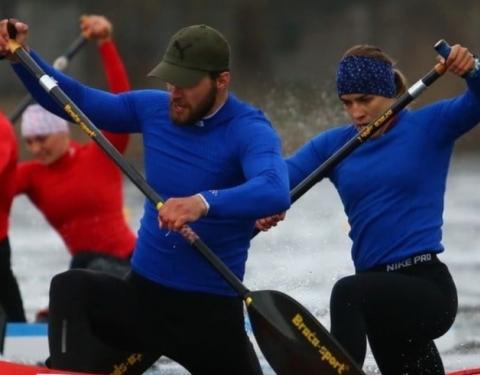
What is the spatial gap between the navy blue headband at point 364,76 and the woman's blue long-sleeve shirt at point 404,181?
16 cm

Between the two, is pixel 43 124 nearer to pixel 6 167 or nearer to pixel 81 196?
pixel 81 196

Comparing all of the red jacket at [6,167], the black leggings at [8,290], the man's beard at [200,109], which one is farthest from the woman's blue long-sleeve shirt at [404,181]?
the black leggings at [8,290]

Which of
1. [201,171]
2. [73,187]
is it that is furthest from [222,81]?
[73,187]

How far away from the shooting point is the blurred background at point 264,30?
24.0 m

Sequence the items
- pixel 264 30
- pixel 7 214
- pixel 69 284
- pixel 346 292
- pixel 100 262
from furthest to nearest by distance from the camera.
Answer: pixel 264 30 → pixel 100 262 → pixel 7 214 → pixel 346 292 → pixel 69 284

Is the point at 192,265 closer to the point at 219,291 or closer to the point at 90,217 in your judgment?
the point at 219,291

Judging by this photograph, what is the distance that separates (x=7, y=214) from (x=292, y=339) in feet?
9.68

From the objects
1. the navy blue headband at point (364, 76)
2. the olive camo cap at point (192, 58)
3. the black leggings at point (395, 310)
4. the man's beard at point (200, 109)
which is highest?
the olive camo cap at point (192, 58)

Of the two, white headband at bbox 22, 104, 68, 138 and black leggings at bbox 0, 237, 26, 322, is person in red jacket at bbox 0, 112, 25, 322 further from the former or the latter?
white headband at bbox 22, 104, 68, 138

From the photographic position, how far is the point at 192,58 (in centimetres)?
646

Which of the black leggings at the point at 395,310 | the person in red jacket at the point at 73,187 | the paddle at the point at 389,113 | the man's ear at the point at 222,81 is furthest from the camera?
the person in red jacket at the point at 73,187

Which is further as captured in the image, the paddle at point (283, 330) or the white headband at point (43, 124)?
the white headband at point (43, 124)

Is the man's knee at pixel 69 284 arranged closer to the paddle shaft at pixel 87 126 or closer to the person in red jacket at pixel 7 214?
the paddle shaft at pixel 87 126

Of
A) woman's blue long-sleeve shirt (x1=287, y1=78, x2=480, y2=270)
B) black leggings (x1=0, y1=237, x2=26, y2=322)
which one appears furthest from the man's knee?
black leggings (x1=0, y1=237, x2=26, y2=322)
